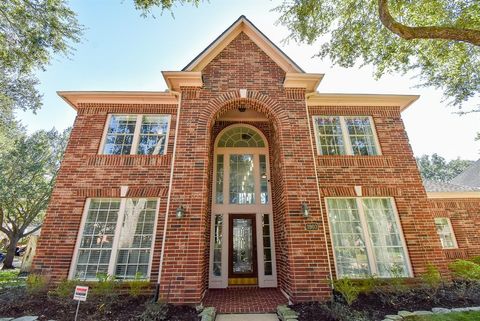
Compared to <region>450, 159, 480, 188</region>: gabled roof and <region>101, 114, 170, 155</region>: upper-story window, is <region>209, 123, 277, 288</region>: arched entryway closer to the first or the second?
<region>101, 114, 170, 155</region>: upper-story window

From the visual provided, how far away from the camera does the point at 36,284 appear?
5.37 m

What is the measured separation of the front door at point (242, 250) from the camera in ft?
22.8

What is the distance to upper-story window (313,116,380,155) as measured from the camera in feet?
24.4

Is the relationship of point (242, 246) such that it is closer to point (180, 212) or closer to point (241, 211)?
point (241, 211)

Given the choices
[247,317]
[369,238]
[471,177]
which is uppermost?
[471,177]

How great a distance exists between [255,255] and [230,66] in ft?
20.4

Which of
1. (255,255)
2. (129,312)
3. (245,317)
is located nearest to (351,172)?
(255,255)

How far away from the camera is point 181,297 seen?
4957mm

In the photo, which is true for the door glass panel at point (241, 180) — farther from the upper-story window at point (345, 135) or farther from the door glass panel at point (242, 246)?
the upper-story window at point (345, 135)

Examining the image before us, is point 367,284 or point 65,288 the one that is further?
point 367,284

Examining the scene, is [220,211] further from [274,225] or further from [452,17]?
[452,17]

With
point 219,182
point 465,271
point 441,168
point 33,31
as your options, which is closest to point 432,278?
point 465,271

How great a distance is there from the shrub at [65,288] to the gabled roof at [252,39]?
6.53 metres

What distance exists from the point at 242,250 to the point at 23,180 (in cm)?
1722
